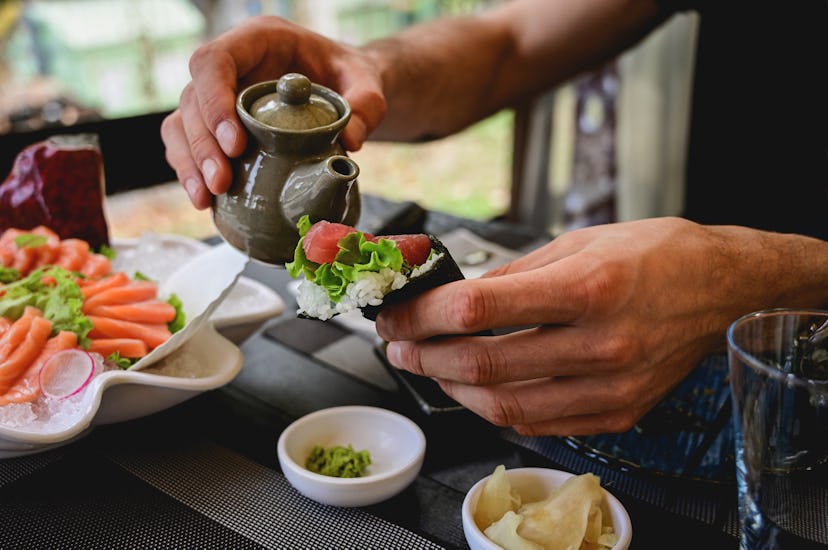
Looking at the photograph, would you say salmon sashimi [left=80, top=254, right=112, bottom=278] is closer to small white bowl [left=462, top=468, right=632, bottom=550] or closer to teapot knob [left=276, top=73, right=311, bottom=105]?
teapot knob [left=276, top=73, right=311, bottom=105]

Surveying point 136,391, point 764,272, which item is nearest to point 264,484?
point 136,391

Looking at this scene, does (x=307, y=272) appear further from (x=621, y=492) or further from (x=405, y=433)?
(x=621, y=492)

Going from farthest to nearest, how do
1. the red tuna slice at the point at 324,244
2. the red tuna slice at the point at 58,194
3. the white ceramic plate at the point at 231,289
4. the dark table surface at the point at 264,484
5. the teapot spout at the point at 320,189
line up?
the red tuna slice at the point at 58,194 → the white ceramic plate at the point at 231,289 → the teapot spout at the point at 320,189 → the dark table surface at the point at 264,484 → the red tuna slice at the point at 324,244

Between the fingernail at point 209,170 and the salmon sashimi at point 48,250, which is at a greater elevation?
the fingernail at point 209,170

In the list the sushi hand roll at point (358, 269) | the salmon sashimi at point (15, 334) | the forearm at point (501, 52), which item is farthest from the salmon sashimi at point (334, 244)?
the forearm at point (501, 52)

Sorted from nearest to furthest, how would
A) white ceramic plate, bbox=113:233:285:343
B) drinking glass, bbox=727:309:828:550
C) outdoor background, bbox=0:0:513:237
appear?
1. drinking glass, bbox=727:309:828:550
2. white ceramic plate, bbox=113:233:285:343
3. outdoor background, bbox=0:0:513:237

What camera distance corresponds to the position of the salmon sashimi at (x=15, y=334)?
103 centimetres

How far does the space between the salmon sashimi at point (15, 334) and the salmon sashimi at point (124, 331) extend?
84 millimetres

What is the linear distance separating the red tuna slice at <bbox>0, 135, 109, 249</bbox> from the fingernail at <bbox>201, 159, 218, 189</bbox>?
55 cm

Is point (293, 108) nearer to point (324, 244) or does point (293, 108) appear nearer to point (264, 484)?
point (324, 244)

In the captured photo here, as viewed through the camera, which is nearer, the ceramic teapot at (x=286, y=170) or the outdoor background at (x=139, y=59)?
the ceramic teapot at (x=286, y=170)

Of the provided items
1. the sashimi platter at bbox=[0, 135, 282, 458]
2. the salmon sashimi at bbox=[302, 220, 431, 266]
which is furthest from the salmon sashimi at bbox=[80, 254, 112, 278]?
the salmon sashimi at bbox=[302, 220, 431, 266]

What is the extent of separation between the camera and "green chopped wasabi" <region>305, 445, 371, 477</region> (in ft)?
3.21

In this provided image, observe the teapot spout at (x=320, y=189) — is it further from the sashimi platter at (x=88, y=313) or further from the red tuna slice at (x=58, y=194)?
the red tuna slice at (x=58, y=194)
